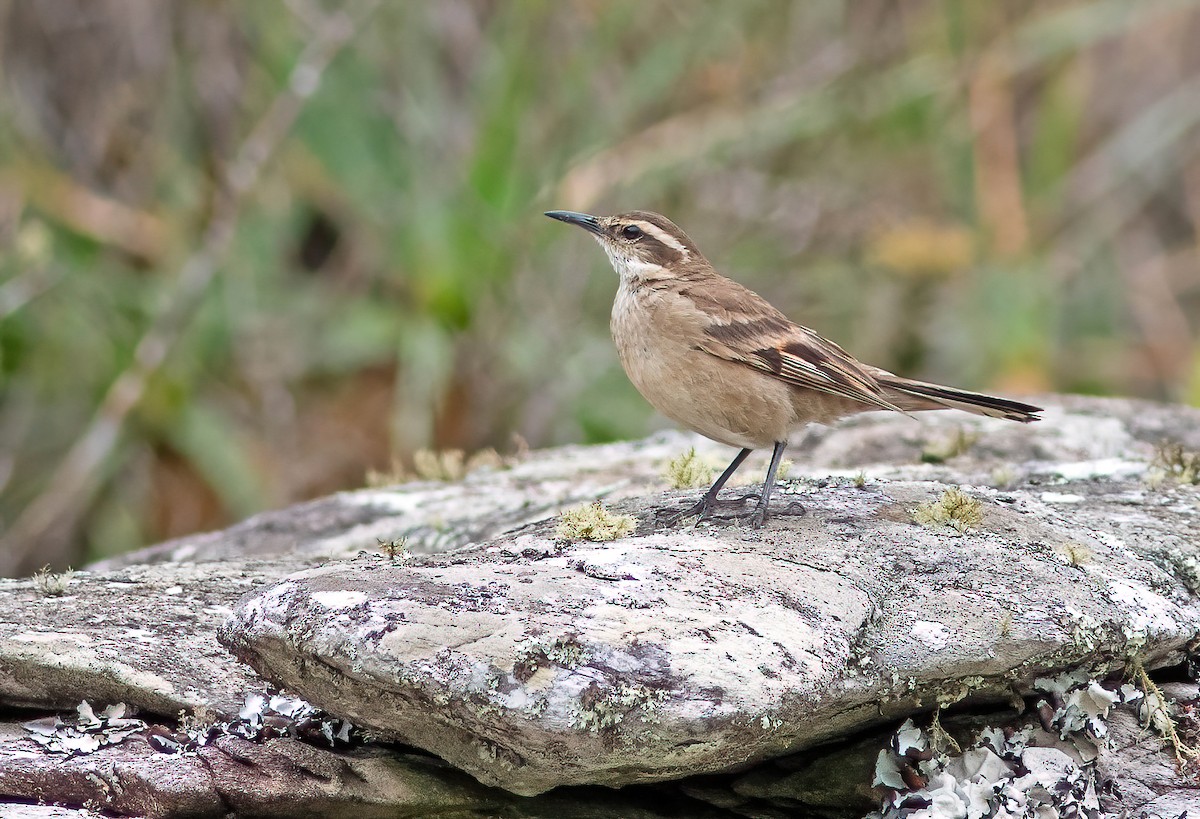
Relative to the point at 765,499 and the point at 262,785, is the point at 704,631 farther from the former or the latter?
the point at 765,499

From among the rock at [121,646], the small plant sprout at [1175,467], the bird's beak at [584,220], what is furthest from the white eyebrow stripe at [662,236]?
the rock at [121,646]

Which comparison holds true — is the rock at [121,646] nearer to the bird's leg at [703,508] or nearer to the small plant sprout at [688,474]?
the bird's leg at [703,508]

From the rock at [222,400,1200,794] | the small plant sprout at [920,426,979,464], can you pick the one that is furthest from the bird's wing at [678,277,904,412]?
the small plant sprout at [920,426,979,464]

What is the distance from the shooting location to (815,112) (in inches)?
412

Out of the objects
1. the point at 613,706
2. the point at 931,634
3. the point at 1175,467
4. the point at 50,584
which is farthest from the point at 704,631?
the point at 1175,467

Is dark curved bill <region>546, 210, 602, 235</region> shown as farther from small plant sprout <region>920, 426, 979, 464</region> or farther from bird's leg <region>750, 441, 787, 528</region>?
small plant sprout <region>920, 426, 979, 464</region>

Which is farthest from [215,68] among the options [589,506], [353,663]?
[353,663]

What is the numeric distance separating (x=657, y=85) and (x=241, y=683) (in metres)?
7.22

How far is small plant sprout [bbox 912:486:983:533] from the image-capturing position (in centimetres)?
423

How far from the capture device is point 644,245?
5750 mm

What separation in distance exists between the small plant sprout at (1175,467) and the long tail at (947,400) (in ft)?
1.72

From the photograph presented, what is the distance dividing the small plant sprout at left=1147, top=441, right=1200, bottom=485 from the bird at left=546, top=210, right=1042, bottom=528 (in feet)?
1.86

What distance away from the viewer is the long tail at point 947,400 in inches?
192

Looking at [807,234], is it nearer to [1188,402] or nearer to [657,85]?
[657,85]
